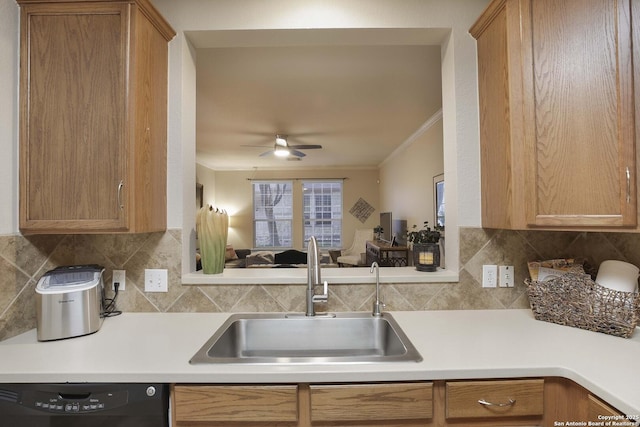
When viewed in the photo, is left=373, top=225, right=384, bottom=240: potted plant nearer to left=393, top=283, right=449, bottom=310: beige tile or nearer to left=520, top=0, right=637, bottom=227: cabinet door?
left=393, top=283, right=449, bottom=310: beige tile

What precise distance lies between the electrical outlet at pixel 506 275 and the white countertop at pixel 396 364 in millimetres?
287

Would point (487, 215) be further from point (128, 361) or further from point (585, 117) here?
point (128, 361)

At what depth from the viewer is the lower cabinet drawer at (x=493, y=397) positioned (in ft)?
3.28

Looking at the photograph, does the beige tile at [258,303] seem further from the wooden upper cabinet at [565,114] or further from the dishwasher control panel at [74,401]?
the wooden upper cabinet at [565,114]

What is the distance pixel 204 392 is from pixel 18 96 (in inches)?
55.7

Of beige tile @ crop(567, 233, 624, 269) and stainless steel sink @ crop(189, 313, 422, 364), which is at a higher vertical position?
beige tile @ crop(567, 233, 624, 269)

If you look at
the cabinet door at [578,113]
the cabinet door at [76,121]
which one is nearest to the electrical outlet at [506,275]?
the cabinet door at [578,113]

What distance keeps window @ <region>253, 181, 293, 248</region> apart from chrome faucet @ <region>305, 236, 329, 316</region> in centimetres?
643

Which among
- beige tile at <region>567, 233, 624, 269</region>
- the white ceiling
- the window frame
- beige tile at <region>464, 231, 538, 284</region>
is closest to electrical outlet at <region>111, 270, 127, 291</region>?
the white ceiling

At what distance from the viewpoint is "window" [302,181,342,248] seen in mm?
7863

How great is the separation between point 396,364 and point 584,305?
89 cm

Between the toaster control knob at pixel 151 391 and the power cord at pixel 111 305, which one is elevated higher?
the power cord at pixel 111 305

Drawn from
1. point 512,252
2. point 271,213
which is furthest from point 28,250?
point 271,213

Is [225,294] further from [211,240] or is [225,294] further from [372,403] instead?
[372,403]
